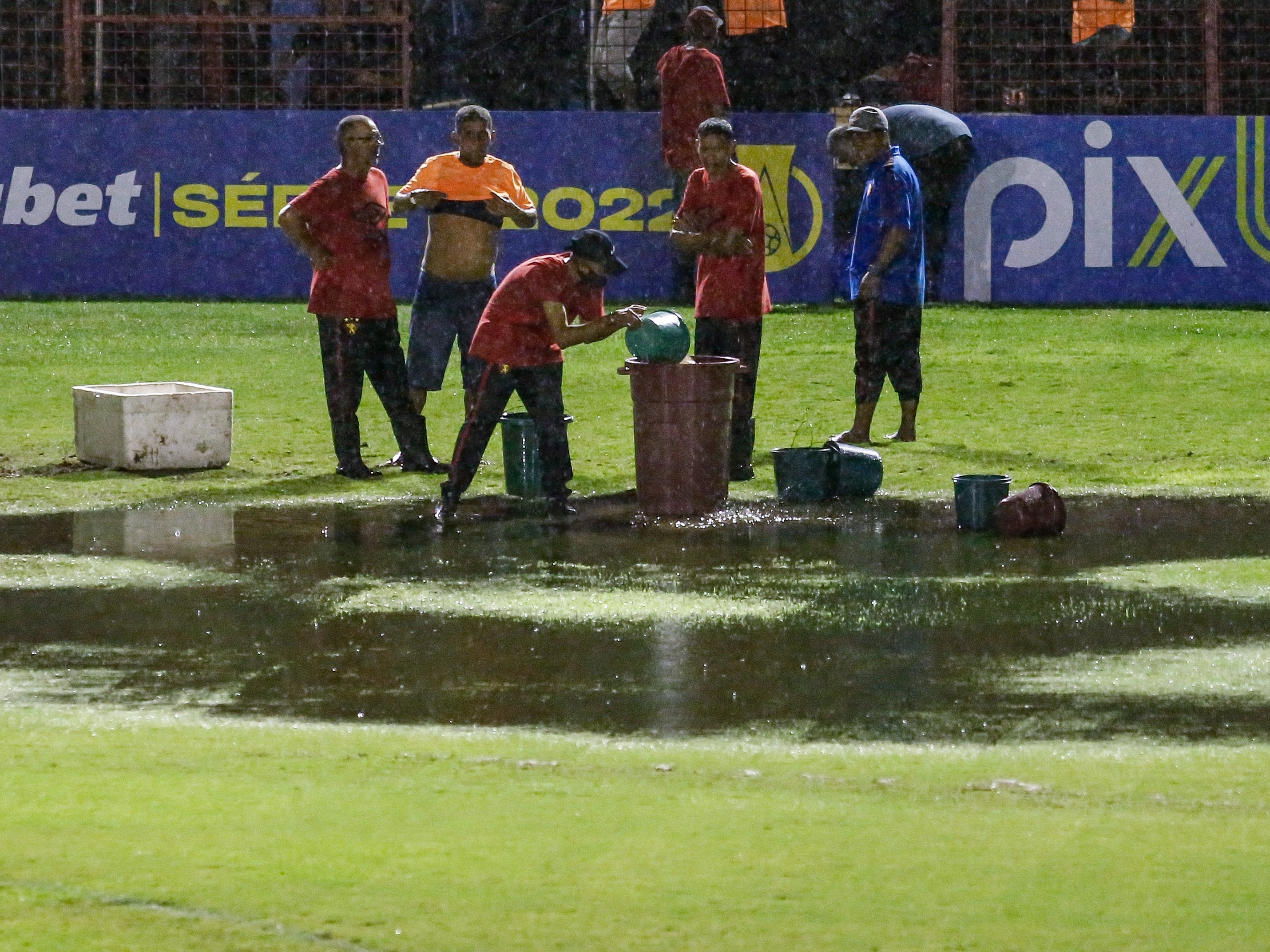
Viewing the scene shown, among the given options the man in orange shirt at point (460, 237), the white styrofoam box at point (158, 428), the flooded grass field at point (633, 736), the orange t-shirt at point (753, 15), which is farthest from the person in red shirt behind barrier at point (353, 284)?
the orange t-shirt at point (753, 15)

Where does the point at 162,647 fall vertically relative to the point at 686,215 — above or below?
below

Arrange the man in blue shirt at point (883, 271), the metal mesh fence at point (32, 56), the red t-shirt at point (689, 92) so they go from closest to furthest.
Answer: the man in blue shirt at point (883, 271) < the red t-shirt at point (689, 92) < the metal mesh fence at point (32, 56)

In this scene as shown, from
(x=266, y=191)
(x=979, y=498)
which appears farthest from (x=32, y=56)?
(x=979, y=498)

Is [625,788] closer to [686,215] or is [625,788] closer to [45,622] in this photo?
[45,622]

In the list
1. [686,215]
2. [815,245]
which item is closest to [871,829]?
[686,215]

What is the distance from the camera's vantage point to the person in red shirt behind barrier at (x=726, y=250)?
11.4 metres

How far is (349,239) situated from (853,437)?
3.23 m

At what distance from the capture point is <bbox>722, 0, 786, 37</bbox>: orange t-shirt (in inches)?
797

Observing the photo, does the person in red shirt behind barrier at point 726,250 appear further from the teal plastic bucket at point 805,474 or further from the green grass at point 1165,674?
the green grass at point 1165,674

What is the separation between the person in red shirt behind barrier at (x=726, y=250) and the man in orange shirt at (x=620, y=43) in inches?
349

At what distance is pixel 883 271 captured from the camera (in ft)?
41.8

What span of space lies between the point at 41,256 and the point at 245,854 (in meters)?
16.9

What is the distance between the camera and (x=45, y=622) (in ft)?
26.4

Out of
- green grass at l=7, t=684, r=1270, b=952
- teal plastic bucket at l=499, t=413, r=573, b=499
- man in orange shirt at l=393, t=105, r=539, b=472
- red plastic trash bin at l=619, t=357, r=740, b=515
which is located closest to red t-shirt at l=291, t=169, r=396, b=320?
man in orange shirt at l=393, t=105, r=539, b=472
